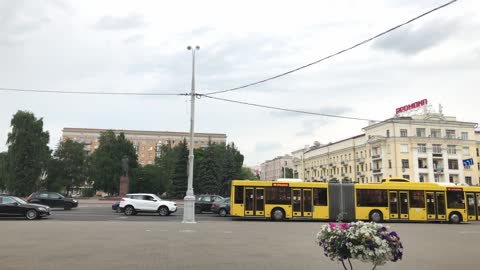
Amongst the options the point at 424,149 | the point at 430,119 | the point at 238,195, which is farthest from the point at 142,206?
the point at 430,119

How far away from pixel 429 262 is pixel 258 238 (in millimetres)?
6305

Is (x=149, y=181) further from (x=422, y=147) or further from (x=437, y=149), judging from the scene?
(x=437, y=149)

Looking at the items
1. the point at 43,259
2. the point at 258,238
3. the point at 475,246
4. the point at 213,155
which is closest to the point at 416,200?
the point at 475,246

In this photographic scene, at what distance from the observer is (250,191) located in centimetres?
2539

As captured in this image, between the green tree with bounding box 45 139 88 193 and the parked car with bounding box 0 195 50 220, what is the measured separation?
186 feet

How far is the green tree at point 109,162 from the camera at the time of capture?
78.1 meters

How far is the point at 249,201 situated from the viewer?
83.0 feet

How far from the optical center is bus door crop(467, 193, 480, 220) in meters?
26.2

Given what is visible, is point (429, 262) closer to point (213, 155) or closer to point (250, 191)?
point (250, 191)

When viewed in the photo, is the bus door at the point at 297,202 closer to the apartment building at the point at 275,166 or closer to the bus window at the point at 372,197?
the bus window at the point at 372,197

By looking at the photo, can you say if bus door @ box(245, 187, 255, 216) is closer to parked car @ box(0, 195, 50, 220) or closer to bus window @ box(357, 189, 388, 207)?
bus window @ box(357, 189, 388, 207)

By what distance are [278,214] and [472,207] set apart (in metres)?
13.3

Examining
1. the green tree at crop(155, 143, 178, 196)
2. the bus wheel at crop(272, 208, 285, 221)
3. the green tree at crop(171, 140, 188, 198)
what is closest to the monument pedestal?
the green tree at crop(171, 140, 188, 198)

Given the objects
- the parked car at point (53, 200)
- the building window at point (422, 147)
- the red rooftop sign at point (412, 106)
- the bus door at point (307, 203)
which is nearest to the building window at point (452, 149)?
the building window at point (422, 147)
